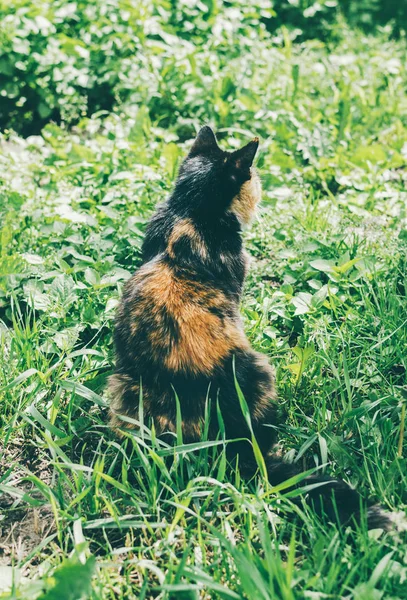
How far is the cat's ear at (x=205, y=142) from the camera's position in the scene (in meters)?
2.99

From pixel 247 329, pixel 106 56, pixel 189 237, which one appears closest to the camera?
pixel 189 237

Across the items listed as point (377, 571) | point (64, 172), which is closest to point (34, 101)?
point (64, 172)

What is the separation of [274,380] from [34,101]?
3.87 meters

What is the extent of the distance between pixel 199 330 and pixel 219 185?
2.66 feet

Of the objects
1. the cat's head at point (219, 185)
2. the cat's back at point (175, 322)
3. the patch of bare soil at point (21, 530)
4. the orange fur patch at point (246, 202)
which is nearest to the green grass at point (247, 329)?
the patch of bare soil at point (21, 530)

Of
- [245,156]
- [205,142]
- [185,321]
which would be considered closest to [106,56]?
[205,142]

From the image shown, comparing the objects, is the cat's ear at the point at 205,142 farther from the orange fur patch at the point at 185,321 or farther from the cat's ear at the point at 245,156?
the orange fur patch at the point at 185,321

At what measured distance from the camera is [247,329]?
9.71 feet

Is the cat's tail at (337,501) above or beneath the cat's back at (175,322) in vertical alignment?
beneath

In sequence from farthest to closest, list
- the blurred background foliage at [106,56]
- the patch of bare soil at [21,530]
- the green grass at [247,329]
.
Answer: the blurred background foliage at [106,56] < the patch of bare soil at [21,530] < the green grass at [247,329]

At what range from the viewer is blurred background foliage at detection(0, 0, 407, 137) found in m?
4.92

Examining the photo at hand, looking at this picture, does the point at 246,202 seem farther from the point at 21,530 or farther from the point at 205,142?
the point at 21,530

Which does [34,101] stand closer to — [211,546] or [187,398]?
[187,398]

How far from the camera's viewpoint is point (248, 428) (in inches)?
90.6
